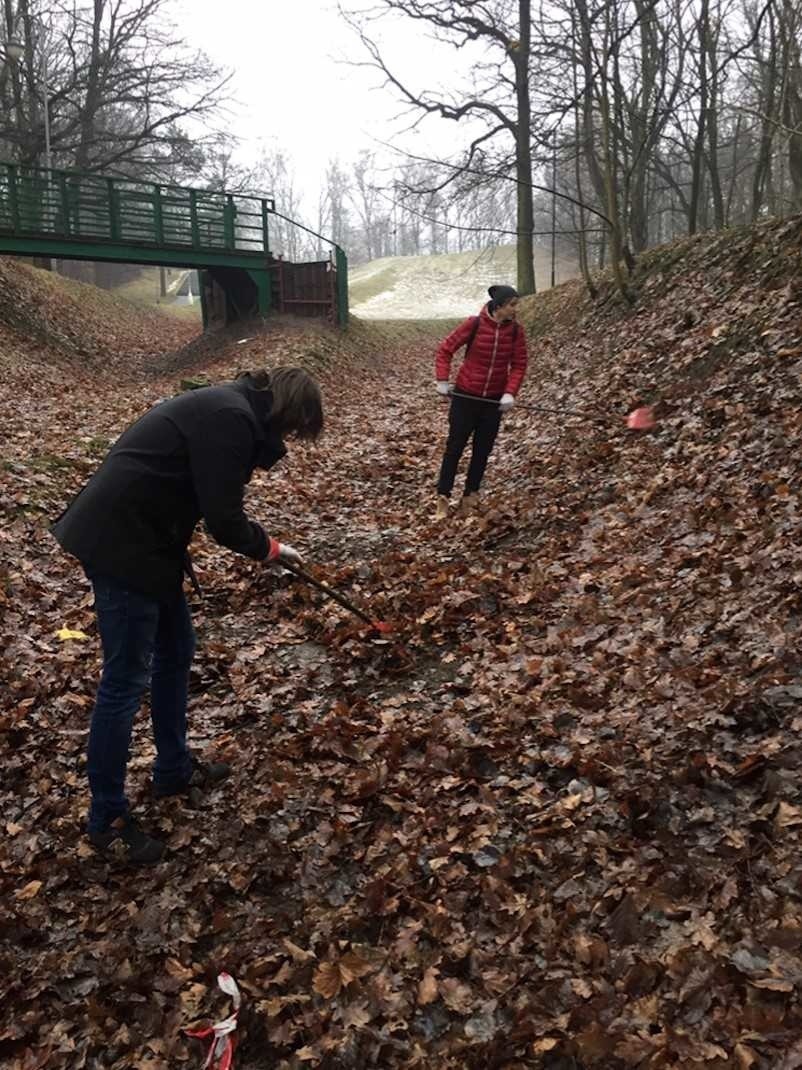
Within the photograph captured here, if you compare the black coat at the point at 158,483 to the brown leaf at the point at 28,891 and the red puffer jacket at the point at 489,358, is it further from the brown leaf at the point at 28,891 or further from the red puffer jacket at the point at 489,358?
the red puffer jacket at the point at 489,358

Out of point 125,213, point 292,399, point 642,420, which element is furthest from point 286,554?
point 125,213

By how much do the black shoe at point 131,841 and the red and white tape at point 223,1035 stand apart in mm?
849

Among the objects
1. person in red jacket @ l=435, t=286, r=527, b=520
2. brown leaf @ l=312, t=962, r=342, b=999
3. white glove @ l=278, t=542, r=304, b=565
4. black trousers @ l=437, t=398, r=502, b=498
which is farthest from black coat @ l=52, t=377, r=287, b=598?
black trousers @ l=437, t=398, r=502, b=498

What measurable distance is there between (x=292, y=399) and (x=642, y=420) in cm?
555

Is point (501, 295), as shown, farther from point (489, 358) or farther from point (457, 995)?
point (457, 995)

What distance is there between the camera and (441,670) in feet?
16.3

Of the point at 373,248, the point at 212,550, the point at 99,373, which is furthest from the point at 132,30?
the point at 373,248

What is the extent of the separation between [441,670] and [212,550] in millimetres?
3236

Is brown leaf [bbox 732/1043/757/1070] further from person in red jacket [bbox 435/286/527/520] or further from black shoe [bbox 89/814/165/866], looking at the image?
person in red jacket [bbox 435/286/527/520]

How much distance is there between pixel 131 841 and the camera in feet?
11.7

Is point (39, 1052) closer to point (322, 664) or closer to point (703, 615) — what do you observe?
point (322, 664)

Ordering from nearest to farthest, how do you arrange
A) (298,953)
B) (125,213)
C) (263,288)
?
1. (298,953)
2. (125,213)
3. (263,288)

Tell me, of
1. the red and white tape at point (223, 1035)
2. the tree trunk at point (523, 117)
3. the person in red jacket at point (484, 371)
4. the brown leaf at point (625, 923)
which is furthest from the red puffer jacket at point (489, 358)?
the tree trunk at point (523, 117)

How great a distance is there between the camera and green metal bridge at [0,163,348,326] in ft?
58.1
